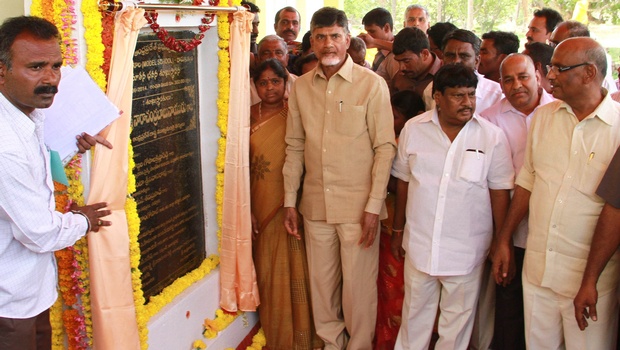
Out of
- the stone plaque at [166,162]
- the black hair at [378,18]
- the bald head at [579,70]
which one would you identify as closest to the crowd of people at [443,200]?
the bald head at [579,70]

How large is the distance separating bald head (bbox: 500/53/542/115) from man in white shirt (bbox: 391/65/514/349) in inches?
11.2

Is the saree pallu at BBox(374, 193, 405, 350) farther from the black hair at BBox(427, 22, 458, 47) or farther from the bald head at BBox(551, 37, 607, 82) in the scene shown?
the black hair at BBox(427, 22, 458, 47)

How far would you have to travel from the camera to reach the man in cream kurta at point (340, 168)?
354cm

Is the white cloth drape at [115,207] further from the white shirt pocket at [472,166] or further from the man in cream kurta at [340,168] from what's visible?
the white shirt pocket at [472,166]

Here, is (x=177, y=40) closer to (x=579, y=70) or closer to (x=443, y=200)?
(x=443, y=200)

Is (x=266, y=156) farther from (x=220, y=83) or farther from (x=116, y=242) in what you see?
(x=116, y=242)

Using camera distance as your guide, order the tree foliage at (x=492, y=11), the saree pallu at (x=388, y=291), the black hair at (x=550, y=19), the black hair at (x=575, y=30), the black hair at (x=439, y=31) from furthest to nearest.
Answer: the tree foliage at (x=492, y=11) < the black hair at (x=550, y=19) < the black hair at (x=439, y=31) < the black hair at (x=575, y=30) < the saree pallu at (x=388, y=291)

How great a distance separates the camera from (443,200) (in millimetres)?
3346

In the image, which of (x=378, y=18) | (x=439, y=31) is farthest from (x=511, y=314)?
(x=378, y=18)

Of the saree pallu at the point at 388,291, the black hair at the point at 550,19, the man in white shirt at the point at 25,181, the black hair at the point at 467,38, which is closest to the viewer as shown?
the man in white shirt at the point at 25,181

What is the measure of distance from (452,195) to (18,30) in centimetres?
213

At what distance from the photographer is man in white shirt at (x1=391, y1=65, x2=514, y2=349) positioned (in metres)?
3.31

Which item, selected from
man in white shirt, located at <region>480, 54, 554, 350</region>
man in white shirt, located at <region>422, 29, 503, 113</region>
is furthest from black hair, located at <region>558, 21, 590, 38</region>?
man in white shirt, located at <region>480, 54, 554, 350</region>

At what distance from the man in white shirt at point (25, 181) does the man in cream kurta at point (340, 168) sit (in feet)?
5.08
